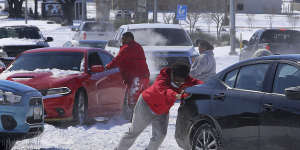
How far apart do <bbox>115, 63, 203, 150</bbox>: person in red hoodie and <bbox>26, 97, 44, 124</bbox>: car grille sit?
1294 mm

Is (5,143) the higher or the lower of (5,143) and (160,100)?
the lower

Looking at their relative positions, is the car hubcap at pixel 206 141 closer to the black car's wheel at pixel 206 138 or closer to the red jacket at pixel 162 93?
the black car's wheel at pixel 206 138

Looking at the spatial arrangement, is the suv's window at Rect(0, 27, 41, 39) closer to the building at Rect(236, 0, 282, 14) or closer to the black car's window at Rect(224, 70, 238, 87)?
the black car's window at Rect(224, 70, 238, 87)

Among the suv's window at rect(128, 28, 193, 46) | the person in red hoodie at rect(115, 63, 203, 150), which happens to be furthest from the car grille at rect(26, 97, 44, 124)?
the suv's window at rect(128, 28, 193, 46)

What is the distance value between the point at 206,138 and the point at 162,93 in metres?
0.70

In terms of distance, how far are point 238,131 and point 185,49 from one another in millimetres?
8739

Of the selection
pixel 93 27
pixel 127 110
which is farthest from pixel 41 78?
pixel 93 27

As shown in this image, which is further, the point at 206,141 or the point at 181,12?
the point at 181,12

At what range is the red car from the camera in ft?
34.7

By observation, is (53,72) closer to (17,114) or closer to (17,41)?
(17,114)

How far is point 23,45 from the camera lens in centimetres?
2180

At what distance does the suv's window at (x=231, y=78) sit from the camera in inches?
281

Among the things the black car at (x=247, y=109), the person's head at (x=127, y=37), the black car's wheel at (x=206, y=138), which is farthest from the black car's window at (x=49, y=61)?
the black car's wheel at (x=206, y=138)

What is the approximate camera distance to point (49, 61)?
11.8 meters
